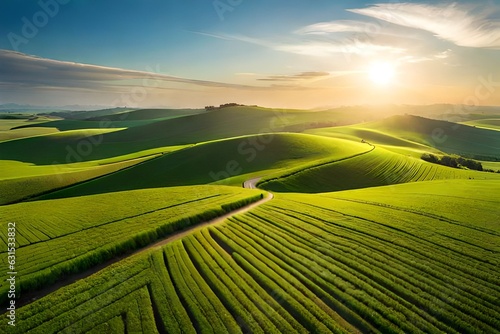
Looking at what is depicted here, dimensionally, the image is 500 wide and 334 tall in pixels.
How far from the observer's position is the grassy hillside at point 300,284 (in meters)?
19.9

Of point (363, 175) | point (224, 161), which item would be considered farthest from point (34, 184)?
point (363, 175)

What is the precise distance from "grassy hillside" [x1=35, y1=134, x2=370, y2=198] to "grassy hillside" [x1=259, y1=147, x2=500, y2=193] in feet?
20.9

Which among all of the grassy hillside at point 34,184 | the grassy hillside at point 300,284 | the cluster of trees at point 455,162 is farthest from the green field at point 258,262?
the cluster of trees at point 455,162

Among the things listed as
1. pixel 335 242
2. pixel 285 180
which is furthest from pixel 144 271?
pixel 285 180

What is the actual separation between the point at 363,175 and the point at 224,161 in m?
40.7

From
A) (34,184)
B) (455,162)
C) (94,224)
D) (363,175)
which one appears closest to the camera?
(94,224)

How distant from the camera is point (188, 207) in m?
41.5

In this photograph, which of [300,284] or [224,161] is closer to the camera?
[300,284]

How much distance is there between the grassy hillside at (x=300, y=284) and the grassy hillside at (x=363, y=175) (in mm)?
30350

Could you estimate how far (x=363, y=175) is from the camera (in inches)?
3142

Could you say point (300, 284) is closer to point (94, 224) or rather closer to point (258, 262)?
point (258, 262)

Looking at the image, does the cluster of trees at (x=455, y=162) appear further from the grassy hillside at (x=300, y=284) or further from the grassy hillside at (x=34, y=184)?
the grassy hillside at (x=34, y=184)

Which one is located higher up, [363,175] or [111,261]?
[111,261]

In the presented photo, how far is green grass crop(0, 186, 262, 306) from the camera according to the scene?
25.3 meters
